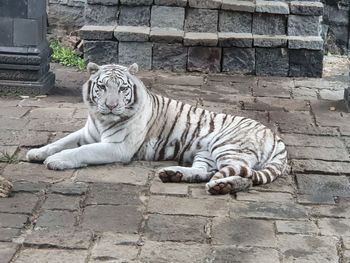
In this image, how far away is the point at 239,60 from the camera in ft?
32.8

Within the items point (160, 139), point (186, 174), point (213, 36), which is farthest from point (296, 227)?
point (213, 36)

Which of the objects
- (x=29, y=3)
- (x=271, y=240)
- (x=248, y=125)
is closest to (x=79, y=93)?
(x=29, y=3)

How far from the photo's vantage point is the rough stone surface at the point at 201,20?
10.0 metres

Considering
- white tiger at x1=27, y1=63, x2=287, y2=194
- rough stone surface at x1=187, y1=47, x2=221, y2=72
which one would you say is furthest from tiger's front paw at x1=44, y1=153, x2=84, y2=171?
rough stone surface at x1=187, y1=47, x2=221, y2=72

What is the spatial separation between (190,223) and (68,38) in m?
6.34

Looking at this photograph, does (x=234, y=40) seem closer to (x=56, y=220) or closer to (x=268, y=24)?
(x=268, y=24)

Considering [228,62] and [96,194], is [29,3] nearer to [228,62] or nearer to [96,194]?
[228,62]

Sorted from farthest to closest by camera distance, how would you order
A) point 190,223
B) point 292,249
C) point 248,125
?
point 248,125, point 190,223, point 292,249

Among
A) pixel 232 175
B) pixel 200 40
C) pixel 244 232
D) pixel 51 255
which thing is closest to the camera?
pixel 51 255

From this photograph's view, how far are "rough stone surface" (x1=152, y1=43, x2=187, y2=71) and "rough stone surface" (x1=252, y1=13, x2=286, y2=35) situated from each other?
971 mm

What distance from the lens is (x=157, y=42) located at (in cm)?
991

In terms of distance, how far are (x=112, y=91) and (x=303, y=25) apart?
4.48 metres

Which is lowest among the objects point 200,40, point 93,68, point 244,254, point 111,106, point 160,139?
point 244,254

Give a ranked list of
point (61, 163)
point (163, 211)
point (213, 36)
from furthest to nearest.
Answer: point (213, 36)
point (61, 163)
point (163, 211)
